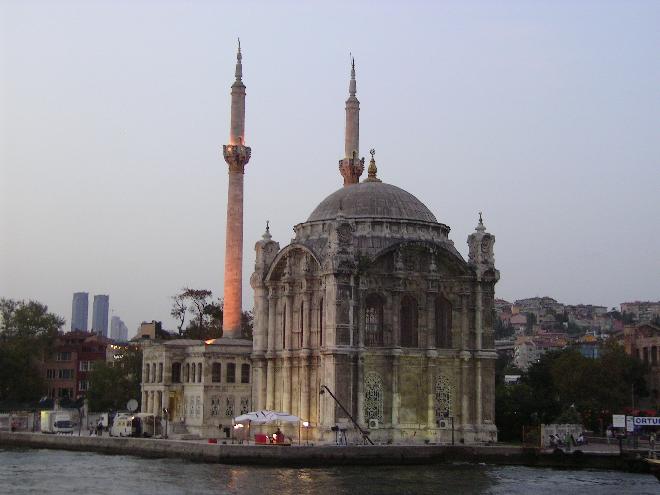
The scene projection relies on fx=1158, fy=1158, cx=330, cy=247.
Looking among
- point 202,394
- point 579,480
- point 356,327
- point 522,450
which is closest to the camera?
point 579,480

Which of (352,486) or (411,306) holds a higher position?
(411,306)

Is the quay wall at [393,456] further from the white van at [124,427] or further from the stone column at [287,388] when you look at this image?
the white van at [124,427]

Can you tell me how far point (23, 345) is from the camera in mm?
103375

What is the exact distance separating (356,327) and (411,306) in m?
4.12

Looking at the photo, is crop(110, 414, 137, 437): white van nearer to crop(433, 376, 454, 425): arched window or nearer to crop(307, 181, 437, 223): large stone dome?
crop(307, 181, 437, 223): large stone dome

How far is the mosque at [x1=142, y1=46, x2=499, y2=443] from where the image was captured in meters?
63.8

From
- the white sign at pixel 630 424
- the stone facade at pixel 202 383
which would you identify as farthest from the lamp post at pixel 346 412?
the white sign at pixel 630 424

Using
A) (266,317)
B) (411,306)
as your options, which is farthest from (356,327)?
(266,317)

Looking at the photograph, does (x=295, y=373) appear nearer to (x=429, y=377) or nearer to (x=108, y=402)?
(x=429, y=377)

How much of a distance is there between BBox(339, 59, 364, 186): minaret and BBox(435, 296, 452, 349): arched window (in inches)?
694

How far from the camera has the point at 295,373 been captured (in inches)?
2699

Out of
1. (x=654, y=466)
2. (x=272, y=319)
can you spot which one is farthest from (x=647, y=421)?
(x=272, y=319)

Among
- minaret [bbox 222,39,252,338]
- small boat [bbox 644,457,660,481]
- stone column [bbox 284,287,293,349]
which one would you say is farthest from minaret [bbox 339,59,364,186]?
small boat [bbox 644,457,660,481]

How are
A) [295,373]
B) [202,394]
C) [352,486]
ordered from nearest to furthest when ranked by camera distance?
[352,486] → [295,373] → [202,394]
